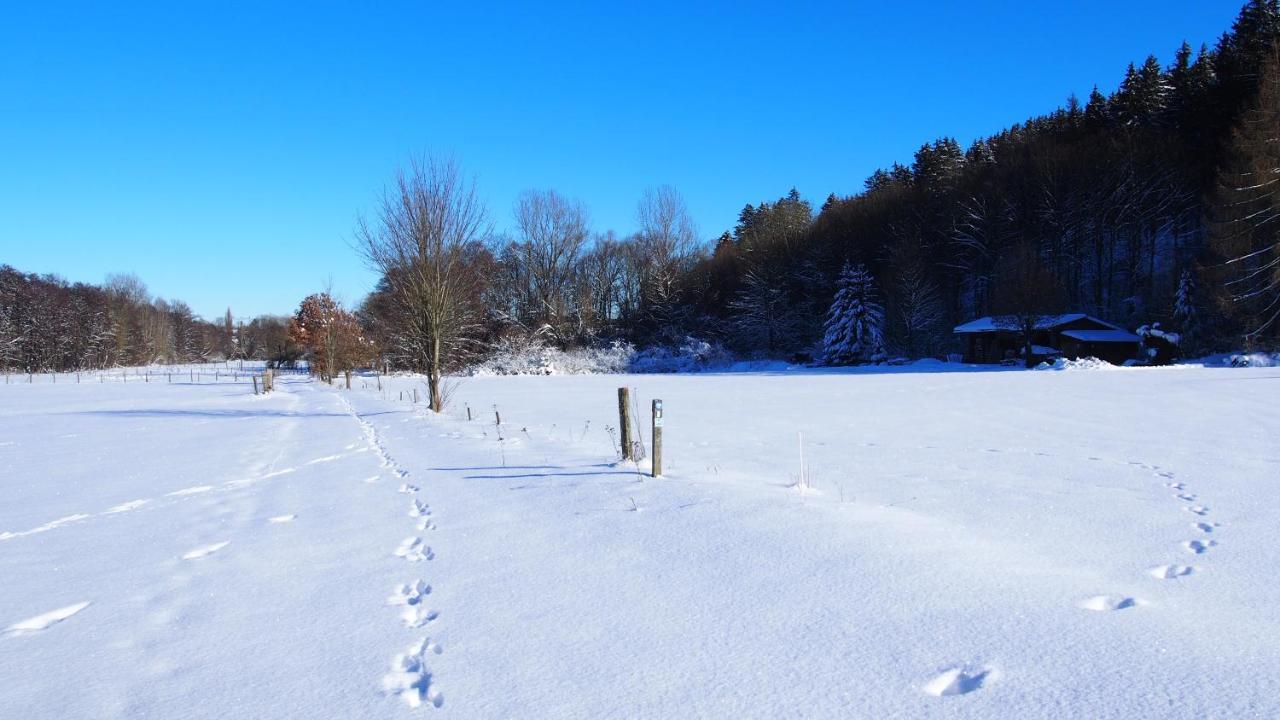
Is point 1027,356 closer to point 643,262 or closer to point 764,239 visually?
point 764,239

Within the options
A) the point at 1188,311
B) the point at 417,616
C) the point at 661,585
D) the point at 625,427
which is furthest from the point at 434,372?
the point at 1188,311

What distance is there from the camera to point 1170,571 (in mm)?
4180

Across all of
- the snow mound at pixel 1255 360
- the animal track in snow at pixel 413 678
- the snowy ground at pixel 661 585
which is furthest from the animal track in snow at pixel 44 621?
the snow mound at pixel 1255 360

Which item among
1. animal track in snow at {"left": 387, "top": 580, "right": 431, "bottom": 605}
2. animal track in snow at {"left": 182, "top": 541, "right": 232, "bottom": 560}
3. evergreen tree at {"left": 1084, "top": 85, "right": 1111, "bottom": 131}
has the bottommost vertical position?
animal track in snow at {"left": 182, "top": 541, "right": 232, "bottom": 560}

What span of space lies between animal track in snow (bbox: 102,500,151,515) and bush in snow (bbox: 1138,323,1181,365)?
135 ft

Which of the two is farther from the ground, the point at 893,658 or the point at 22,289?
the point at 22,289

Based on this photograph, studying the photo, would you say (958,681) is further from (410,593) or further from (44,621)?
(44,621)

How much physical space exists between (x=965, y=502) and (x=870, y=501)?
0.86 metres

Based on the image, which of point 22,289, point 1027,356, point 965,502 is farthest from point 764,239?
point 22,289

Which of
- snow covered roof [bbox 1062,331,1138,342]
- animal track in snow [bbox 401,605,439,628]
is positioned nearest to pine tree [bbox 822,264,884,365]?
snow covered roof [bbox 1062,331,1138,342]

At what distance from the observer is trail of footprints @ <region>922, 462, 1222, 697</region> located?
2.79 metres

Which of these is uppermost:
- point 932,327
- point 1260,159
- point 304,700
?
point 1260,159

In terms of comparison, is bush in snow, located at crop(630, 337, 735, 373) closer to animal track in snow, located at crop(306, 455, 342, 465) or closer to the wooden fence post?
animal track in snow, located at crop(306, 455, 342, 465)

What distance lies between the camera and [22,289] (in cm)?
6862
